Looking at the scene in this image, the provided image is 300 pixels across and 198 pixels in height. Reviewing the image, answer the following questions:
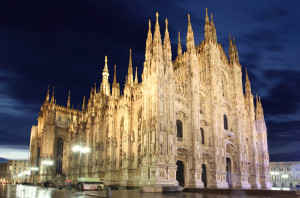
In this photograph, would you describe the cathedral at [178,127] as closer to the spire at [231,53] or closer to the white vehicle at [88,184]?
the spire at [231,53]

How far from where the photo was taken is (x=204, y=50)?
4941cm

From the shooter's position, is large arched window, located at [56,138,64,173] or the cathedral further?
large arched window, located at [56,138,64,173]

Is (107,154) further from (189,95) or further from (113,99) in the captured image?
(189,95)

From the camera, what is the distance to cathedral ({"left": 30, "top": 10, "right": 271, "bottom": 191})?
35531mm

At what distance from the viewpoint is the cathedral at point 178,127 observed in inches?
1399

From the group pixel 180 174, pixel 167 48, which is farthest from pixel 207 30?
pixel 180 174

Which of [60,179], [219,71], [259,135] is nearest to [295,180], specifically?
[259,135]

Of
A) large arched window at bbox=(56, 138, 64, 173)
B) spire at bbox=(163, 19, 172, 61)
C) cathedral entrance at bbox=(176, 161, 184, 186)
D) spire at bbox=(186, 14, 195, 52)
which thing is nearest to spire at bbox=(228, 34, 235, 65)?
spire at bbox=(186, 14, 195, 52)

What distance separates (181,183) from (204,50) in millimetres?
23906

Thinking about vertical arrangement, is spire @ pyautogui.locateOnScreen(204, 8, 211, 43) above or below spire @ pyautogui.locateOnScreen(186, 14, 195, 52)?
above

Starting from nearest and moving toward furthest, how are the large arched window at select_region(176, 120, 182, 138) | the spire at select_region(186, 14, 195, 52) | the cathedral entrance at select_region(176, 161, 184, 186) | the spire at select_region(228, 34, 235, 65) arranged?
the cathedral entrance at select_region(176, 161, 184, 186) < the large arched window at select_region(176, 120, 182, 138) < the spire at select_region(186, 14, 195, 52) < the spire at select_region(228, 34, 235, 65)

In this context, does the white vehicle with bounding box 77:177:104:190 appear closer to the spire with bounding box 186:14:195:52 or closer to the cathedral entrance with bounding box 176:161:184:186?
the cathedral entrance with bounding box 176:161:184:186

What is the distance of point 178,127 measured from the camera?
132 feet

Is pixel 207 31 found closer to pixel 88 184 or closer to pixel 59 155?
pixel 88 184
